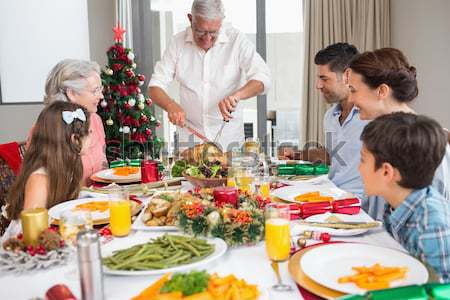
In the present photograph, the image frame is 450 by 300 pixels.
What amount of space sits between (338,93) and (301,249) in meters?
1.53

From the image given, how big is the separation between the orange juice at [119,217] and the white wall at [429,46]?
3.49 metres

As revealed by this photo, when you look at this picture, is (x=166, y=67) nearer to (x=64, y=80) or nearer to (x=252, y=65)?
(x=252, y=65)

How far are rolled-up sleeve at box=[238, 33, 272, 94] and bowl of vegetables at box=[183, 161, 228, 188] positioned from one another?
108 cm

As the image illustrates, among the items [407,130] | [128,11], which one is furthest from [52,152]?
[128,11]

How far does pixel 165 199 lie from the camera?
1650 mm

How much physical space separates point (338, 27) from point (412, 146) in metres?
3.36

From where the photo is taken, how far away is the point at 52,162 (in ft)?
6.37

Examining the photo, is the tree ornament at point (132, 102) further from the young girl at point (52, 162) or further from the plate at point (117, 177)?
the young girl at point (52, 162)

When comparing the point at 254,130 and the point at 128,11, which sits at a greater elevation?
the point at 128,11

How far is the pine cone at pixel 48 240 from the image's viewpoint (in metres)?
1.25

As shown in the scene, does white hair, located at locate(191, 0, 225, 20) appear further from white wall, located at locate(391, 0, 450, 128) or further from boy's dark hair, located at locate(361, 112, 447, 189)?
white wall, located at locate(391, 0, 450, 128)

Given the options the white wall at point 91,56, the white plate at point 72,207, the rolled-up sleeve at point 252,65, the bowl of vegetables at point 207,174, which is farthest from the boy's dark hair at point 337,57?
the white wall at point 91,56

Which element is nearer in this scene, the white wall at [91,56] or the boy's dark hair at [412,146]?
the boy's dark hair at [412,146]

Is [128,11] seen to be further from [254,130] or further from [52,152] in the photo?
[52,152]
